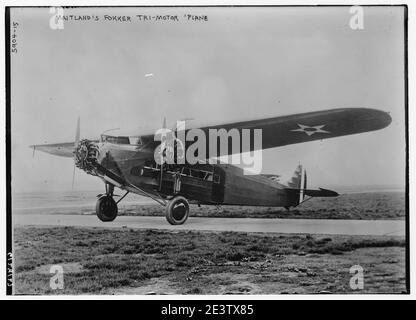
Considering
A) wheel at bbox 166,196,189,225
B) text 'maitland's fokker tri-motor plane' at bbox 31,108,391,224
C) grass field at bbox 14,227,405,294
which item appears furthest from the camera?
wheel at bbox 166,196,189,225

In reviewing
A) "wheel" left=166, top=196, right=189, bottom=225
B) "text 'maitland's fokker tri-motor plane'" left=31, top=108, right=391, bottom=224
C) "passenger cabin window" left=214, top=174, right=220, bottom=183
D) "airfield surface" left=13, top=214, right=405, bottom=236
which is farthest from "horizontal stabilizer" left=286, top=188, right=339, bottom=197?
"wheel" left=166, top=196, right=189, bottom=225

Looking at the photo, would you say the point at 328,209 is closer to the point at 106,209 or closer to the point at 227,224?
the point at 227,224

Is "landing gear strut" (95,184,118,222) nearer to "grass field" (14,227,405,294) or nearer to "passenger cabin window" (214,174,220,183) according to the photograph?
"grass field" (14,227,405,294)

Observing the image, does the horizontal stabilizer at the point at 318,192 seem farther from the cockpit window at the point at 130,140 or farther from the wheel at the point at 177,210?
the cockpit window at the point at 130,140

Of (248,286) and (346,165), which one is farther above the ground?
(346,165)

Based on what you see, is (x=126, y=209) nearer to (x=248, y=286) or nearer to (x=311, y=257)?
(x=248, y=286)
